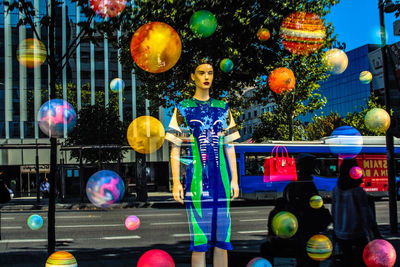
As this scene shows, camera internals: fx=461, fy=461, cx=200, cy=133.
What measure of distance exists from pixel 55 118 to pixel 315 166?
1624cm

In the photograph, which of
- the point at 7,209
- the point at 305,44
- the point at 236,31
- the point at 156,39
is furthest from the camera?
the point at 7,209

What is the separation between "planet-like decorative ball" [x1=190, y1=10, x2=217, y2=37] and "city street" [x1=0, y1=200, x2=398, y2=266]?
3.17m

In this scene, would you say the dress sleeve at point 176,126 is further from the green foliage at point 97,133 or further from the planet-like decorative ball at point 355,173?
the green foliage at point 97,133

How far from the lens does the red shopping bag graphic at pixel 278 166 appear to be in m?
21.2

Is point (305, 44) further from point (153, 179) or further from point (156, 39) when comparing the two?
point (153, 179)

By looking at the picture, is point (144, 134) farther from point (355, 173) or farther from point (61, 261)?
point (355, 173)

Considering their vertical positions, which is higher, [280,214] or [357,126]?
[357,126]

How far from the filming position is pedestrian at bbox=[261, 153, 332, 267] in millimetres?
4191

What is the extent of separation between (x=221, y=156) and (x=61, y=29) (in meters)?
36.3

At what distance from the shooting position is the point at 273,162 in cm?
2239

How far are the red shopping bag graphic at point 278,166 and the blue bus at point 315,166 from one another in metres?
Result: 0.22

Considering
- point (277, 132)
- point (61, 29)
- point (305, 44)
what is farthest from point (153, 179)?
point (305, 44)

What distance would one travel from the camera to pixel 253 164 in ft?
68.9

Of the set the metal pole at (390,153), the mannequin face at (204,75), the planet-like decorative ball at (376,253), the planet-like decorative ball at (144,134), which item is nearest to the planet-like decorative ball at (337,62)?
the metal pole at (390,153)
